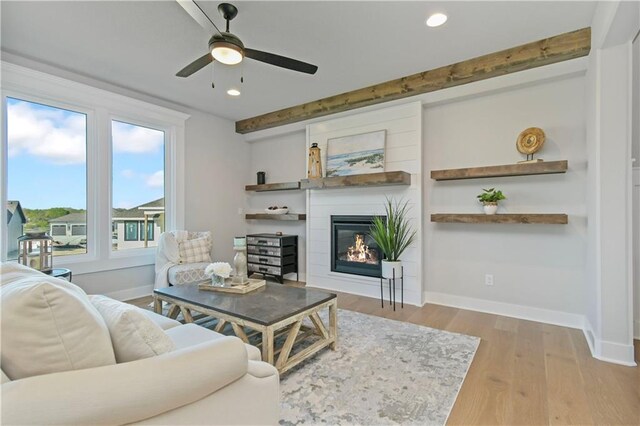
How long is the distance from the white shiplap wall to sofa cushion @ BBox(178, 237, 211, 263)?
1.50m

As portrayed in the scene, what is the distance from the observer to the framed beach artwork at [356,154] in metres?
4.04

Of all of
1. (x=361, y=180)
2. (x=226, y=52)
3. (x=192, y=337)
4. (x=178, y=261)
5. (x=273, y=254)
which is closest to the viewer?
(x=192, y=337)

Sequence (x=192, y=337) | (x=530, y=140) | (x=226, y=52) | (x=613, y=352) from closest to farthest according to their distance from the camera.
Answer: (x=192, y=337)
(x=226, y=52)
(x=613, y=352)
(x=530, y=140)

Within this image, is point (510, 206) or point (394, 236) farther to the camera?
point (394, 236)

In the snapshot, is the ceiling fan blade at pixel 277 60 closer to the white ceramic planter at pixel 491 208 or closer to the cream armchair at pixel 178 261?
the white ceramic planter at pixel 491 208

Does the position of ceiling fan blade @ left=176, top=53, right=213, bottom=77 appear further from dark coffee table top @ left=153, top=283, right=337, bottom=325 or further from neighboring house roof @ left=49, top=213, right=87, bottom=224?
neighboring house roof @ left=49, top=213, right=87, bottom=224

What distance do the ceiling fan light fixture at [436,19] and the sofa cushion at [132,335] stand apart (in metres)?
2.88

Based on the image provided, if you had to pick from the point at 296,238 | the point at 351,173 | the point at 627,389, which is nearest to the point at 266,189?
the point at 296,238

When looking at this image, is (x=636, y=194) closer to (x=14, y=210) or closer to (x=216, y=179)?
(x=216, y=179)

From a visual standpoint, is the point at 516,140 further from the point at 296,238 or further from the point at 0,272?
the point at 0,272

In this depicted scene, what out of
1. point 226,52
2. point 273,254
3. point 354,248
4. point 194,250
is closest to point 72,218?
point 194,250

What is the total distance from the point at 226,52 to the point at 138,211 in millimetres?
2983

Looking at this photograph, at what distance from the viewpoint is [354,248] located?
4.31 meters

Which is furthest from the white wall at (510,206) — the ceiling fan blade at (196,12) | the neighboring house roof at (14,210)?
the neighboring house roof at (14,210)
